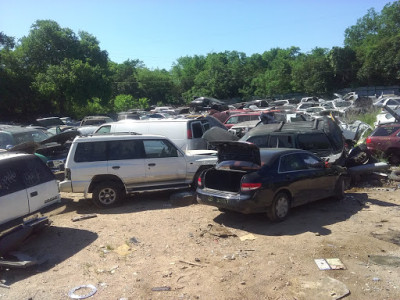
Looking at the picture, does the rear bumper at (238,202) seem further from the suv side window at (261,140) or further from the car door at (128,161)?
the suv side window at (261,140)

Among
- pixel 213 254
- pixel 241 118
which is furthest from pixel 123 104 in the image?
pixel 213 254

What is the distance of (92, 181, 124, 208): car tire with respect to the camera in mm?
9297

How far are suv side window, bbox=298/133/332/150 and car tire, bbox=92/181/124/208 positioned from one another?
17.1 feet

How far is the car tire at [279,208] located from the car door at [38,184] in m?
4.41

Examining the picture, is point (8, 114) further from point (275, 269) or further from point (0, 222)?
point (275, 269)

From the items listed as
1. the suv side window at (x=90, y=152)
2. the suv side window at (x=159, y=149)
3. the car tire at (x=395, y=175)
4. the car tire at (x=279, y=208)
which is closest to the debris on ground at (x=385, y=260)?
the car tire at (x=279, y=208)

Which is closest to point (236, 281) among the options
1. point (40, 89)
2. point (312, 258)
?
point (312, 258)

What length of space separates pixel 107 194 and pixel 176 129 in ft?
13.2

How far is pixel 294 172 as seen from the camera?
8.02 m

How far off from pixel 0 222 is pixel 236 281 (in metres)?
4.11

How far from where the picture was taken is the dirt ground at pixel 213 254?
196 inches

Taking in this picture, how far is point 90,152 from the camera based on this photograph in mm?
9359

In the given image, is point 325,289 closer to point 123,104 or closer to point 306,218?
point 306,218

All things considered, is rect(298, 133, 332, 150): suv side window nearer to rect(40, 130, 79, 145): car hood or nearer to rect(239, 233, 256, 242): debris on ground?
rect(239, 233, 256, 242): debris on ground
